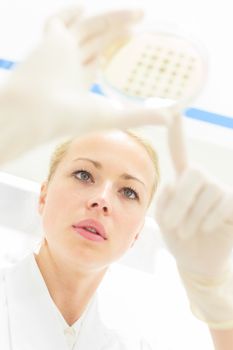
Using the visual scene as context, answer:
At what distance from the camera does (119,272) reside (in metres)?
1.57

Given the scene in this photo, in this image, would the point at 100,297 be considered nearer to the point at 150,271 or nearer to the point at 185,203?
the point at 150,271

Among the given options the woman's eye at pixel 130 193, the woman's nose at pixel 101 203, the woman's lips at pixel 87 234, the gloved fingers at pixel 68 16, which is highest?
the gloved fingers at pixel 68 16

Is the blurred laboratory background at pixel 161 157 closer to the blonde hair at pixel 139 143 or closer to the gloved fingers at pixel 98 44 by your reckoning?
the blonde hair at pixel 139 143

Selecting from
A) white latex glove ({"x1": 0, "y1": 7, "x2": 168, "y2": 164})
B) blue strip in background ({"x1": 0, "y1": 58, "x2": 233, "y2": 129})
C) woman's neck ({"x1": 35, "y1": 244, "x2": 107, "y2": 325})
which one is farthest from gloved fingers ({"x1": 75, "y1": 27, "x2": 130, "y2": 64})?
blue strip in background ({"x1": 0, "y1": 58, "x2": 233, "y2": 129})

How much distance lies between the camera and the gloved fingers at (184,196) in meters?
0.83

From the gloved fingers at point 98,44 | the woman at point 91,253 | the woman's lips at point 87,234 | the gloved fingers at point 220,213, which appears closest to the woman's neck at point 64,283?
the woman at point 91,253

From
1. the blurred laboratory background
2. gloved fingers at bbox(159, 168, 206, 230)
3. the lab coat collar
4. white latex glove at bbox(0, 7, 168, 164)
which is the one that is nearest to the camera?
white latex glove at bbox(0, 7, 168, 164)

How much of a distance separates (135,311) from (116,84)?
0.86 meters

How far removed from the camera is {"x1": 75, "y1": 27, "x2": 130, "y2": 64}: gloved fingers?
2.58 ft

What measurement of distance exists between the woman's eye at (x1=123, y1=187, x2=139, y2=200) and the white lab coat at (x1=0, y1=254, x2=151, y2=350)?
0.26 m

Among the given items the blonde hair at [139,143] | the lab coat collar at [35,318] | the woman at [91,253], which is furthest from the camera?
the blonde hair at [139,143]

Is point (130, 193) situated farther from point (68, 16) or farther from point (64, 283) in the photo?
point (68, 16)

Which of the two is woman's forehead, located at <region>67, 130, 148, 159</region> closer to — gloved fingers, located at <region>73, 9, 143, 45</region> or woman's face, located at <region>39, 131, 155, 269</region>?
woman's face, located at <region>39, 131, 155, 269</region>

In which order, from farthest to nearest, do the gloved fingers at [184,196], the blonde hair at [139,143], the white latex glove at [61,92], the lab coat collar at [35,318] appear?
the blonde hair at [139,143], the lab coat collar at [35,318], the gloved fingers at [184,196], the white latex glove at [61,92]
